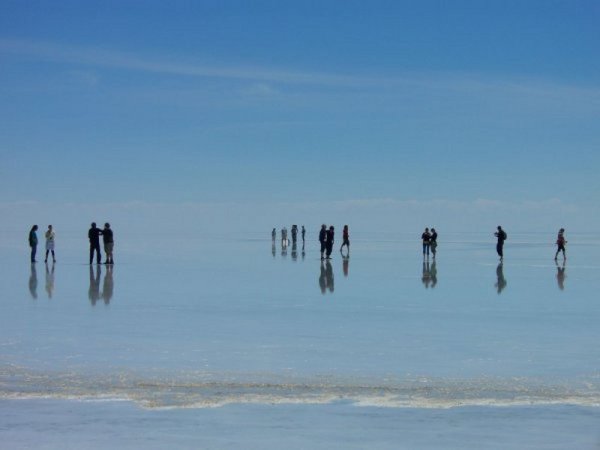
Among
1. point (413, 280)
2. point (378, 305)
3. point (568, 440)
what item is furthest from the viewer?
point (413, 280)

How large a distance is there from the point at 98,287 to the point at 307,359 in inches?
479

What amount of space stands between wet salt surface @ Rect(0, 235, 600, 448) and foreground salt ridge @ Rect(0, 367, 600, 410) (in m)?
0.02

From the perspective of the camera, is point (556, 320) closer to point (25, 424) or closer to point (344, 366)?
point (344, 366)

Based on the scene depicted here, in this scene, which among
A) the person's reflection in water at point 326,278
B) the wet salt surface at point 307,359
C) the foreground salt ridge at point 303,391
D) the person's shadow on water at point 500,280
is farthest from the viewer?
the person's shadow on water at point 500,280

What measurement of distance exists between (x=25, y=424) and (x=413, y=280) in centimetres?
1903

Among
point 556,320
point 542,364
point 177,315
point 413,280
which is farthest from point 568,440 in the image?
point 413,280

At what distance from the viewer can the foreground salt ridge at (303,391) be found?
28.4 ft

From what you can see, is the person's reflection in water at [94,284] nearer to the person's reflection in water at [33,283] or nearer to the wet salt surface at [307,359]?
the wet salt surface at [307,359]

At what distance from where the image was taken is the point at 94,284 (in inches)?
919

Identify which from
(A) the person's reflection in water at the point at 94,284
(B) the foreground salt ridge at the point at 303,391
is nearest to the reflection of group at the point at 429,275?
(A) the person's reflection in water at the point at 94,284

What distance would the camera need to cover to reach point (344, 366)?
10789 mm

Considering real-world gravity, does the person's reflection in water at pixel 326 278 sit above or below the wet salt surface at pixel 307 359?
above

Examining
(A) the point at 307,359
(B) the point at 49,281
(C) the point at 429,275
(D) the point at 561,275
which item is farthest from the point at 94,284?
(D) the point at 561,275

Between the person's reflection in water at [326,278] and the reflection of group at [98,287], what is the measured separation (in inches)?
195
